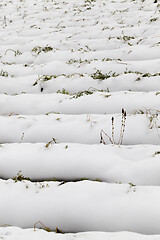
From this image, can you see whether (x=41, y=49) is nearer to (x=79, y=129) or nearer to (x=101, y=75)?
(x=101, y=75)

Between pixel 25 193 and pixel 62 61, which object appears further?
pixel 62 61

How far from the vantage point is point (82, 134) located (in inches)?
95.5

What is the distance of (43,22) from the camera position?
5.99 m

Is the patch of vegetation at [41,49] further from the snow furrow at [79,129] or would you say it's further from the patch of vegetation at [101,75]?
the snow furrow at [79,129]

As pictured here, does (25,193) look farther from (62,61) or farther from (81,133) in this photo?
(62,61)

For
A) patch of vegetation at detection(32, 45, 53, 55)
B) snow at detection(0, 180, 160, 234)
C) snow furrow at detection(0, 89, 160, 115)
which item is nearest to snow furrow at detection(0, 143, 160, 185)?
snow at detection(0, 180, 160, 234)

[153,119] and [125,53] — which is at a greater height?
[125,53]

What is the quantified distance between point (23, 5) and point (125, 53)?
5027 mm

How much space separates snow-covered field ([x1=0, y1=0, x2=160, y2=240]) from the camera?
165cm

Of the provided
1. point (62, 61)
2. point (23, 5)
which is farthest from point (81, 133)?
point (23, 5)

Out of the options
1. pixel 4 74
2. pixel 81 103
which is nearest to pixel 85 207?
pixel 81 103

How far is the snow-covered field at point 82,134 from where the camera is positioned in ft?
5.42

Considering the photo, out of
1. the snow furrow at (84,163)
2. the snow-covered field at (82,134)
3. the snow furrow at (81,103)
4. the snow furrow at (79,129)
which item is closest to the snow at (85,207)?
the snow-covered field at (82,134)

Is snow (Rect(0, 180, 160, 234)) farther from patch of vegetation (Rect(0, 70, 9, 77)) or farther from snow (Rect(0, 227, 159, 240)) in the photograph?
patch of vegetation (Rect(0, 70, 9, 77))
